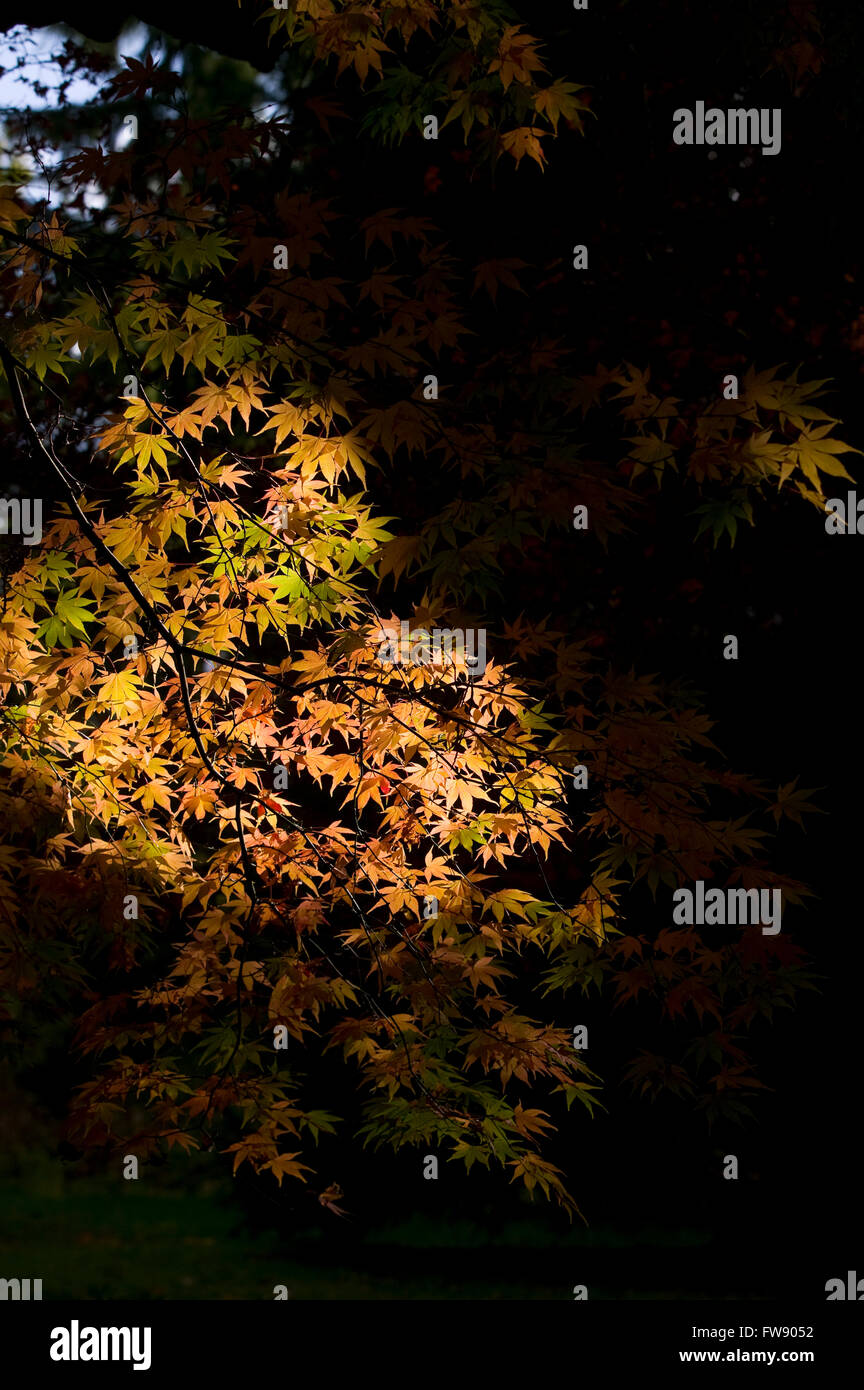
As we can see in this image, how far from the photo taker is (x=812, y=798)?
6.86 meters

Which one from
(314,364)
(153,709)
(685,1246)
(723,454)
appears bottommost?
(685,1246)

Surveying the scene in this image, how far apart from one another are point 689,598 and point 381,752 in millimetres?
3901

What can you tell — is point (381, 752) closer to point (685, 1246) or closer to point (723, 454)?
point (723, 454)

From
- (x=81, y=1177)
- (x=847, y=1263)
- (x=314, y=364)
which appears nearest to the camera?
(x=314, y=364)

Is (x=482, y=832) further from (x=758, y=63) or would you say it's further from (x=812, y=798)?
(x=758, y=63)

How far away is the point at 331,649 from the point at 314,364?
0.91 m

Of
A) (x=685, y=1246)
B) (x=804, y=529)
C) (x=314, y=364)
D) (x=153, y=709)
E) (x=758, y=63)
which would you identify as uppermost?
(x=758, y=63)

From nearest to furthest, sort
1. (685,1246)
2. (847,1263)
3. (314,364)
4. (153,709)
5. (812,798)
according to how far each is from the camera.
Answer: (314,364) → (153,709) → (847,1263) → (812,798) → (685,1246)

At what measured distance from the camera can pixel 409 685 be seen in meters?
3.90

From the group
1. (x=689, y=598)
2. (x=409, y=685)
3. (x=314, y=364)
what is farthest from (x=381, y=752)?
(x=689, y=598)

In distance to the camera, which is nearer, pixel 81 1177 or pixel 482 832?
pixel 482 832

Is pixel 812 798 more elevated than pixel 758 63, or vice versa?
pixel 758 63
